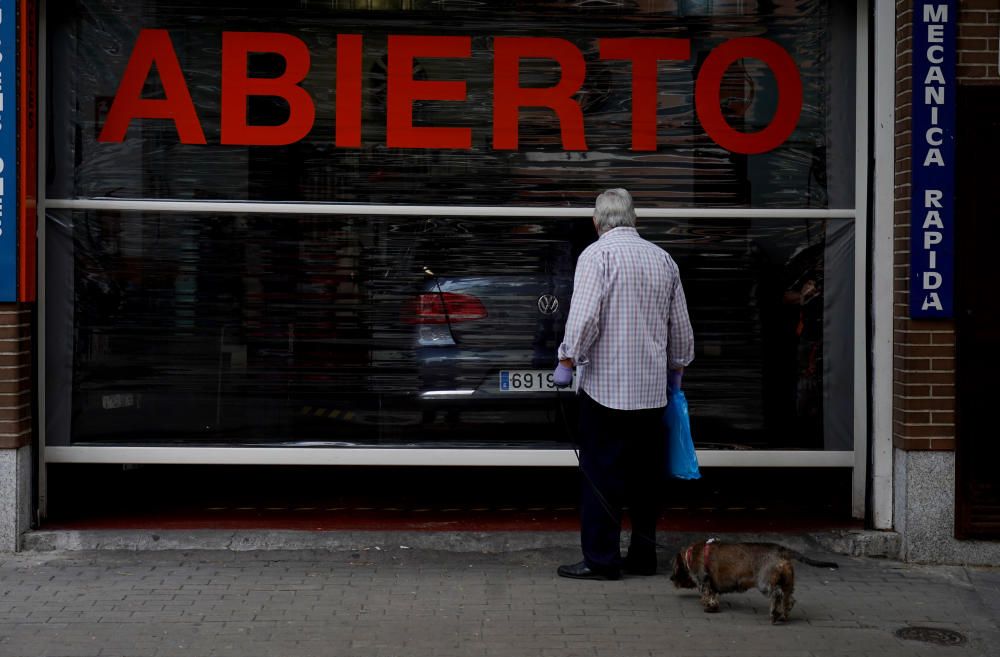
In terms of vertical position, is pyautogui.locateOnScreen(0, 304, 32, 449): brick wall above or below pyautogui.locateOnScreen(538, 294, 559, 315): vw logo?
below

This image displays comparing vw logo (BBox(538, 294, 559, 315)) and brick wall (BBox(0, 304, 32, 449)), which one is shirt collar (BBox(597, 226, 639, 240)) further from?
brick wall (BBox(0, 304, 32, 449))

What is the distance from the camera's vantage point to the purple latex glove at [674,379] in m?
6.36

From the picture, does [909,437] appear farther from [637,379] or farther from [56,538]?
[56,538]

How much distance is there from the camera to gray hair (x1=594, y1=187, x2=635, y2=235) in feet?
20.4

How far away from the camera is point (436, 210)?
728cm

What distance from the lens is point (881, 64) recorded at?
690 cm

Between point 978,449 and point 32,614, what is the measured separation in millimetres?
5242

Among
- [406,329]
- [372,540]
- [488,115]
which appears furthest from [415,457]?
[488,115]

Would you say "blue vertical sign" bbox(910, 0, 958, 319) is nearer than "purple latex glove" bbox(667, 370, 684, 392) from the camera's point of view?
A: No

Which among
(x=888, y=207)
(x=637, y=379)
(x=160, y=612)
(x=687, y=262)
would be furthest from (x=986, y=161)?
(x=160, y=612)

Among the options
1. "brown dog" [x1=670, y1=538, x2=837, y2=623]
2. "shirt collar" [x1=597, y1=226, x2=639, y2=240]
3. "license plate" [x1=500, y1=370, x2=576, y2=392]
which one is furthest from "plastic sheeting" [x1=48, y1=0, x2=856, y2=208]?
"brown dog" [x1=670, y1=538, x2=837, y2=623]

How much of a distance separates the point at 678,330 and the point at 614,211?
73 cm

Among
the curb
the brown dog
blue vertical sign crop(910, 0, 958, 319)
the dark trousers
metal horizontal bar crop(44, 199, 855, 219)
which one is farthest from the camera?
metal horizontal bar crop(44, 199, 855, 219)

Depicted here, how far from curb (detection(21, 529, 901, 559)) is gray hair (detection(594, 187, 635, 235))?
1.98 meters
